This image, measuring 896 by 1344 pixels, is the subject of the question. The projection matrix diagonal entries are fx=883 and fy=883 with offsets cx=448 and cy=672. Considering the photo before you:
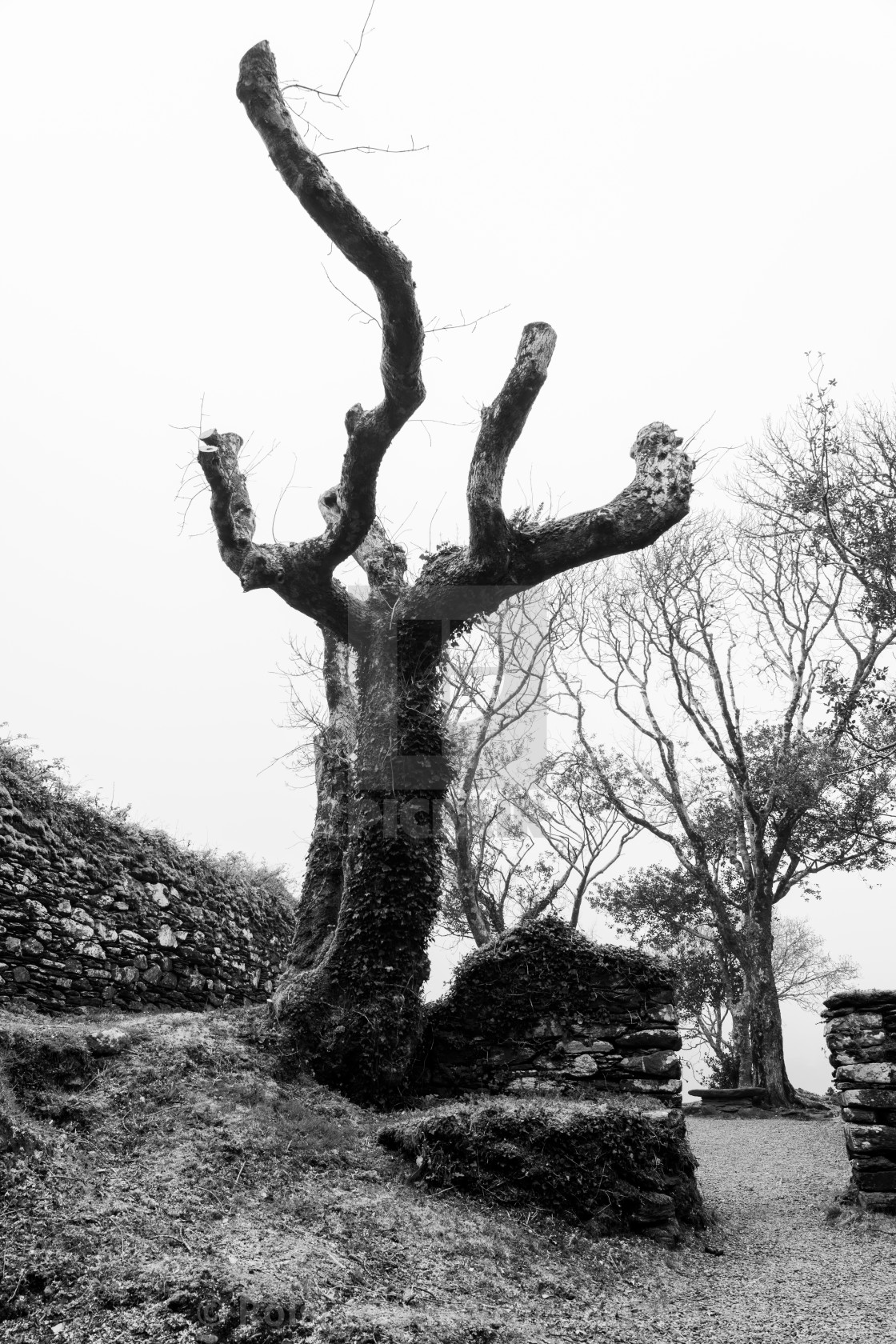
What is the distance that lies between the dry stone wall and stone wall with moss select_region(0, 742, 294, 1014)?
7752mm

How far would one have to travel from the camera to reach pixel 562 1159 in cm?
614

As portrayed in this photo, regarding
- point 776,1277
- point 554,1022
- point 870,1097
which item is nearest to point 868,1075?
point 870,1097

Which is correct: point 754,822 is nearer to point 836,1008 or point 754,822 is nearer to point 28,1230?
point 836,1008

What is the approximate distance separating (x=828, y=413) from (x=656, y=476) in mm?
7134

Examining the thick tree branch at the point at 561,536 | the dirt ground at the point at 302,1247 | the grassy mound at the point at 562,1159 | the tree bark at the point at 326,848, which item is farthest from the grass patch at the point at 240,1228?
the thick tree branch at the point at 561,536

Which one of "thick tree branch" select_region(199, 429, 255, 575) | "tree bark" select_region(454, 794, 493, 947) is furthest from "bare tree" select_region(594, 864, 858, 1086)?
"thick tree branch" select_region(199, 429, 255, 575)

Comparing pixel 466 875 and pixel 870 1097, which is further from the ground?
pixel 466 875

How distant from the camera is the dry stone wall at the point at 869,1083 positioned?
24.8ft

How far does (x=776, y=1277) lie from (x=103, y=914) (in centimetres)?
789

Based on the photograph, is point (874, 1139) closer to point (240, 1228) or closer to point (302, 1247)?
point (302, 1247)

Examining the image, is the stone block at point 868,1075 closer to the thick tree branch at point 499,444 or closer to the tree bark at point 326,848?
the tree bark at point 326,848

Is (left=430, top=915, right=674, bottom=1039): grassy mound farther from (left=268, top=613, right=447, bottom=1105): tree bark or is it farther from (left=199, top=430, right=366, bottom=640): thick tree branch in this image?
(left=199, top=430, right=366, bottom=640): thick tree branch

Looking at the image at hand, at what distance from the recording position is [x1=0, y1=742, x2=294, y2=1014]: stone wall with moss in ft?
31.2

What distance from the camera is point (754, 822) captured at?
1709 centimetres
